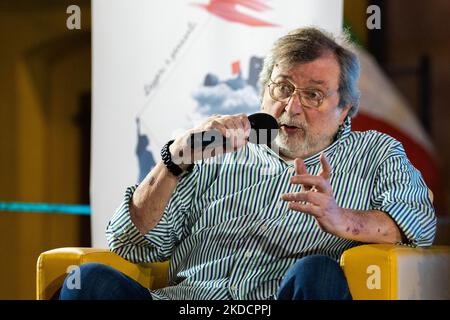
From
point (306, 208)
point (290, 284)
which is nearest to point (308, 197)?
point (306, 208)

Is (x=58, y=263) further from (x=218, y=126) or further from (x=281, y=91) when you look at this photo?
(x=281, y=91)

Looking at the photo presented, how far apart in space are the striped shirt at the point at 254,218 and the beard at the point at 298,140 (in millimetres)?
26

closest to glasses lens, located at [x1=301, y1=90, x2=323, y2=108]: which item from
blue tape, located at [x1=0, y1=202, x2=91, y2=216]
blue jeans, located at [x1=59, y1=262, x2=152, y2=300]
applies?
blue jeans, located at [x1=59, y1=262, x2=152, y2=300]

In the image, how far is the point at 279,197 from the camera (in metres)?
2.09

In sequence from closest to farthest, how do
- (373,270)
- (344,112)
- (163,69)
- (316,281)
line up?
(316,281), (373,270), (344,112), (163,69)

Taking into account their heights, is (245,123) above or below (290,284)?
above

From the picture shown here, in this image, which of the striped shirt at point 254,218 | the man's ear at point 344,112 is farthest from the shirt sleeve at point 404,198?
the man's ear at point 344,112

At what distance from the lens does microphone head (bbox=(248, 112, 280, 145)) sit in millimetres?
1942

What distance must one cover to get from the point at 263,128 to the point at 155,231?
38cm

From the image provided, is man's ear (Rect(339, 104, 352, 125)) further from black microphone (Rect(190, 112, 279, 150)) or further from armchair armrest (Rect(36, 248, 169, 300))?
armchair armrest (Rect(36, 248, 169, 300))

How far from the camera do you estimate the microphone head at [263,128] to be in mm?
1942

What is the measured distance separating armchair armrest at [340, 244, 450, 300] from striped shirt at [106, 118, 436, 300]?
82 millimetres

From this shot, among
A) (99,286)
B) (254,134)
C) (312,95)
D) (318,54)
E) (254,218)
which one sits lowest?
(99,286)

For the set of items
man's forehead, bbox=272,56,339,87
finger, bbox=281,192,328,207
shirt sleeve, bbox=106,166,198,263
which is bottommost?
shirt sleeve, bbox=106,166,198,263
